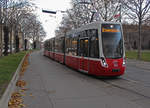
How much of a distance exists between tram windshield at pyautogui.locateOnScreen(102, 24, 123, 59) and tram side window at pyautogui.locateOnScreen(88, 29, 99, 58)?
1.39 feet

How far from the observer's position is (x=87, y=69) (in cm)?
1189

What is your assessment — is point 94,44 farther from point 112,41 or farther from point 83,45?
point 83,45

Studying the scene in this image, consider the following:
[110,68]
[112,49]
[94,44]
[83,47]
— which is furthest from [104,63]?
[83,47]

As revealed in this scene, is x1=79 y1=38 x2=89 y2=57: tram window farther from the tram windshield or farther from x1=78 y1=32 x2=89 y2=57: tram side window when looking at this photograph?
the tram windshield

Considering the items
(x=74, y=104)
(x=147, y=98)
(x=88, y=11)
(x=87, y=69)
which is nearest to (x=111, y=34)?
(x=87, y=69)

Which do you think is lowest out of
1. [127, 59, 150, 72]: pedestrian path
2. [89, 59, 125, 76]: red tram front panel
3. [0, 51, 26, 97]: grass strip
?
[127, 59, 150, 72]: pedestrian path

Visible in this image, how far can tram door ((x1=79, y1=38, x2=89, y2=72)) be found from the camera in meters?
12.0

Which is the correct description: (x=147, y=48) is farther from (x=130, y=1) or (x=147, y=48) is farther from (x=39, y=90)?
(x=39, y=90)

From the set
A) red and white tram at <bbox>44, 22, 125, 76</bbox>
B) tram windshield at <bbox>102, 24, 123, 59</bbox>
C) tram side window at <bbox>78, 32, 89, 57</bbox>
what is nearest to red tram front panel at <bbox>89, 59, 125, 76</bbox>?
red and white tram at <bbox>44, 22, 125, 76</bbox>

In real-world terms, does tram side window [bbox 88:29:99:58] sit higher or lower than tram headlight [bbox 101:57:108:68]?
higher

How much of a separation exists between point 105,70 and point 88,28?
3.00 m

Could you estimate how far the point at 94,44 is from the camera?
1108 cm

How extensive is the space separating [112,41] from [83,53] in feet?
8.03

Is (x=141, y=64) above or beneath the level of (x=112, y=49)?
beneath
